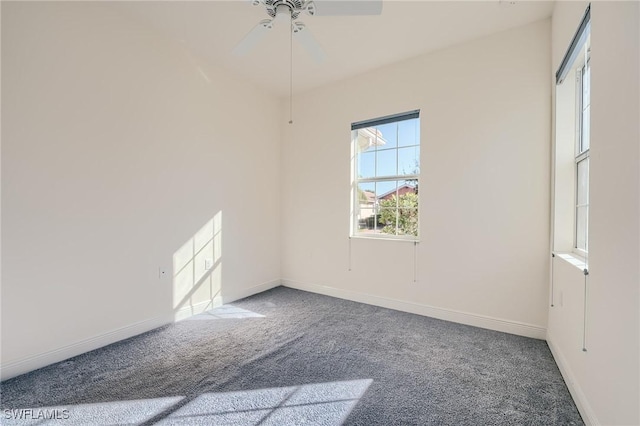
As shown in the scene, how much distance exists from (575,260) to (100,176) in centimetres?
365

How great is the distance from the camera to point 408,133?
3.40m

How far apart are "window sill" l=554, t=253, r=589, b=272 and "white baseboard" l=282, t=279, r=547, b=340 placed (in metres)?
0.79

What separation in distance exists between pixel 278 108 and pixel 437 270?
3.08 metres

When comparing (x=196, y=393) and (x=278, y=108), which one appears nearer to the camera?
(x=196, y=393)

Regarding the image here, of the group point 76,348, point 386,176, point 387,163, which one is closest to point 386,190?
point 386,176

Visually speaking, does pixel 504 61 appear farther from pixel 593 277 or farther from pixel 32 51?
pixel 32 51

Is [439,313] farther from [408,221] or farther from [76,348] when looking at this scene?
[76,348]

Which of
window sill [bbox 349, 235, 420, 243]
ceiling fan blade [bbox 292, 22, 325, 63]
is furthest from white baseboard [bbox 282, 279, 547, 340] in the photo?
ceiling fan blade [bbox 292, 22, 325, 63]

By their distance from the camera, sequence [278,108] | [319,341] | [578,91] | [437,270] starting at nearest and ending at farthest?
[578,91] < [319,341] < [437,270] < [278,108]

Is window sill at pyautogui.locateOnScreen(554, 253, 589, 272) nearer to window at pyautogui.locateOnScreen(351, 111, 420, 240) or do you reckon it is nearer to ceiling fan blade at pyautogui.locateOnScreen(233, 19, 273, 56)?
window at pyautogui.locateOnScreen(351, 111, 420, 240)

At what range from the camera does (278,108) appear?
170 inches

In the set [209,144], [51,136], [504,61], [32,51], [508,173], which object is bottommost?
[508,173]

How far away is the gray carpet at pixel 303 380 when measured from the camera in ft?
5.44

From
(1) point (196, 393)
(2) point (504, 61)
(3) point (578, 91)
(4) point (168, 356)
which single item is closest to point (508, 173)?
(3) point (578, 91)
